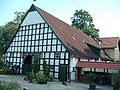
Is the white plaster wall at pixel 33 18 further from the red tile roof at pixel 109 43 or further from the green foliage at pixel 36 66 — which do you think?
the red tile roof at pixel 109 43

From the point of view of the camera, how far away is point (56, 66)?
2466 centimetres

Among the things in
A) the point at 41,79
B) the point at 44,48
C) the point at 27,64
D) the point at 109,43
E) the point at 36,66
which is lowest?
the point at 41,79

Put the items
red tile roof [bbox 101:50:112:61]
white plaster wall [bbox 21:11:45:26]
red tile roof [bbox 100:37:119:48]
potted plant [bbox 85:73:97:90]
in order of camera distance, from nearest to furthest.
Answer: potted plant [bbox 85:73:97:90]
white plaster wall [bbox 21:11:45:26]
red tile roof [bbox 101:50:112:61]
red tile roof [bbox 100:37:119:48]

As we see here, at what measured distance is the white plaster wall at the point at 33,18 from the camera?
27094mm

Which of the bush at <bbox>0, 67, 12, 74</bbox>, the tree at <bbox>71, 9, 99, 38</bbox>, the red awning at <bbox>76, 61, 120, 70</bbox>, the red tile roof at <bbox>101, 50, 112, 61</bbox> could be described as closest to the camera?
the red awning at <bbox>76, 61, 120, 70</bbox>

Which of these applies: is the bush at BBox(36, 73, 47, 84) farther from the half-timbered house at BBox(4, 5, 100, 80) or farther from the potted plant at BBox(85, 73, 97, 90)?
the potted plant at BBox(85, 73, 97, 90)

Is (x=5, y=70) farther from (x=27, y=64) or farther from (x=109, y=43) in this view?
(x=109, y=43)

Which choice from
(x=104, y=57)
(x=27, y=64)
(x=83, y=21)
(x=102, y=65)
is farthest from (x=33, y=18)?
(x=83, y=21)

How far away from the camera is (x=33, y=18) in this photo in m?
27.7

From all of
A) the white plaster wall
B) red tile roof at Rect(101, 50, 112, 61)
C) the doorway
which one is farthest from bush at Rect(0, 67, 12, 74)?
red tile roof at Rect(101, 50, 112, 61)

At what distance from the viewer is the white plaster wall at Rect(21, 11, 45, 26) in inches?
1067

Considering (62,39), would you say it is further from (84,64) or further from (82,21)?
(82,21)

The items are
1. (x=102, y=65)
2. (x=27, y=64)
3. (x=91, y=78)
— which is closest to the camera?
(x=91, y=78)

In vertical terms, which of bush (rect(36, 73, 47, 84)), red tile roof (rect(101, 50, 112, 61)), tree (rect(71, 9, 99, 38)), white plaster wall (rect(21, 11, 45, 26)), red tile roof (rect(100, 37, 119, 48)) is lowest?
bush (rect(36, 73, 47, 84))
